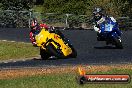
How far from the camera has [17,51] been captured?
25266mm

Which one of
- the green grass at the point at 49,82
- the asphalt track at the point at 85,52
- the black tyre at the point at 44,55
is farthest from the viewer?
the black tyre at the point at 44,55

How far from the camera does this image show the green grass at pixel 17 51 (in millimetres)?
23978

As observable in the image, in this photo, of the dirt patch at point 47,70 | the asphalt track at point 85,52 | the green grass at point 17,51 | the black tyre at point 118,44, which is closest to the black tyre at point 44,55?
the asphalt track at point 85,52

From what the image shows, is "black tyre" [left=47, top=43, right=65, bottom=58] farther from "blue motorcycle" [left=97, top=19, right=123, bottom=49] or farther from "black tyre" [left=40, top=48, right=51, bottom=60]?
"blue motorcycle" [left=97, top=19, right=123, bottom=49]

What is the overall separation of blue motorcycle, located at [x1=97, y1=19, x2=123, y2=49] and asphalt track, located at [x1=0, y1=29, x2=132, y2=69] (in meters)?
0.36

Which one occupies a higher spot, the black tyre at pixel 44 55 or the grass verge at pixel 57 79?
the grass verge at pixel 57 79

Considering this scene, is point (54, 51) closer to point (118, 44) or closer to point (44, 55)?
point (44, 55)

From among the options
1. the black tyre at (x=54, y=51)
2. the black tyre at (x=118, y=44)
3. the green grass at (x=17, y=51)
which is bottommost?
the green grass at (x=17, y=51)

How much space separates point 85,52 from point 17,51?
3.90m

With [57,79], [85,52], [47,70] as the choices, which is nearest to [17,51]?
[85,52]

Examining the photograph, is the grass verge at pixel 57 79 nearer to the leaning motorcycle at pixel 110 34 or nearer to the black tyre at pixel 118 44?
the black tyre at pixel 118 44

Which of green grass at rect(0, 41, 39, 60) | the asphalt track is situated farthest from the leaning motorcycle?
green grass at rect(0, 41, 39, 60)

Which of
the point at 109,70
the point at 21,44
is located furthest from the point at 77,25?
the point at 109,70

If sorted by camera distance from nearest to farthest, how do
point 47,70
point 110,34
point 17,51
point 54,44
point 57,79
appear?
point 57,79 < point 47,70 < point 54,44 < point 110,34 < point 17,51
